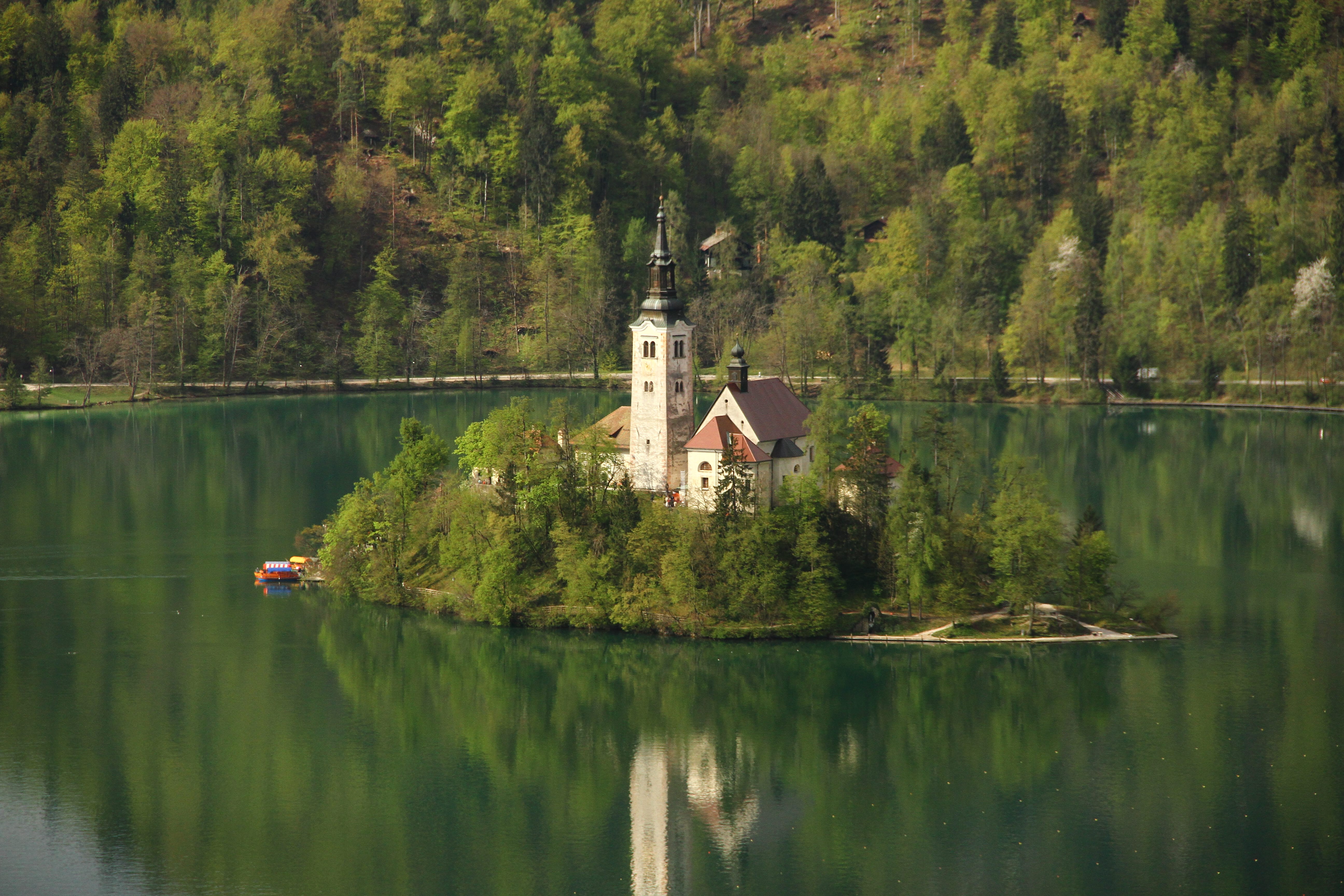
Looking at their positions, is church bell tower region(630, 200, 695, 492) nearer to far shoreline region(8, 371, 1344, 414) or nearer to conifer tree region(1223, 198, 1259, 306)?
far shoreline region(8, 371, 1344, 414)

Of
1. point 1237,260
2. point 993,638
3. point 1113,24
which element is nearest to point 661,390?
point 993,638

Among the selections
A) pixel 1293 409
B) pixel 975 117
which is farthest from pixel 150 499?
pixel 975 117

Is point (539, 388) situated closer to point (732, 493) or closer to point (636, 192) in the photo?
point (636, 192)

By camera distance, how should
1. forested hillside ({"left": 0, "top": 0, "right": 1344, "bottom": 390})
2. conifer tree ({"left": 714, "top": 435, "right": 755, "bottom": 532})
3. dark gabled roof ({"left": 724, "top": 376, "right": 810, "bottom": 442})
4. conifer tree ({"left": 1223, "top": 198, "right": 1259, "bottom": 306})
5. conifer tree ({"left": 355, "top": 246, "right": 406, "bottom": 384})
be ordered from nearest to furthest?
conifer tree ({"left": 714, "top": 435, "right": 755, "bottom": 532}), dark gabled roof ({"left": 724, "top": 376, "right": 810, "bottom": 442}), conifer tree ({"left": 1223, "top": 198, "right": 1259, "bottom": 306}), forested hillside ({"left": 0, "top": 0, "right": 1344, "bottom": 390}), conifer tree ({"left": 355, "top": 246, "right": 406, "bottom": 384})

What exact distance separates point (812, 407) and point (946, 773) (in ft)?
214

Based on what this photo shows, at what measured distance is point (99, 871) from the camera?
1620 inches

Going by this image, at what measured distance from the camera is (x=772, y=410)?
66.0 metres

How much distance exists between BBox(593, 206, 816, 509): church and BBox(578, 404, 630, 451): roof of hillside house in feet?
1.49

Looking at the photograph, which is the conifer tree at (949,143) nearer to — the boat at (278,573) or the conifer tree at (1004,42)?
the conifer tree at (1004,42)

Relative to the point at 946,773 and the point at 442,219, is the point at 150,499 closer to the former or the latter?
the point at 946,773

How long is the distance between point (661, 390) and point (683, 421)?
68.5 inches

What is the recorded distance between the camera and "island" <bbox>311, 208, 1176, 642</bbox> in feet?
193

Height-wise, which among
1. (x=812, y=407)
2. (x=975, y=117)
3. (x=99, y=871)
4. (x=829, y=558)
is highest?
(x=975, y=117)

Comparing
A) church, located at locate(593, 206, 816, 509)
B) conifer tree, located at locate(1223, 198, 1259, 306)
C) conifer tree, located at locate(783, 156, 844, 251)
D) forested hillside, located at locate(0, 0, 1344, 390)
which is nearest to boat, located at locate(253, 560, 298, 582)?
church, located at locate(593, 206, 816, 509)
